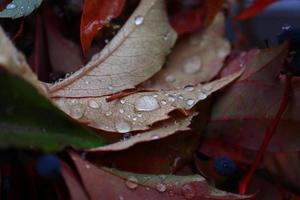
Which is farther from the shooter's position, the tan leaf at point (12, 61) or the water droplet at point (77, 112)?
the water droplet at point (77, 112)

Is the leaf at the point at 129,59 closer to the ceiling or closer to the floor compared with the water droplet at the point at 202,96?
closer to the ceiling

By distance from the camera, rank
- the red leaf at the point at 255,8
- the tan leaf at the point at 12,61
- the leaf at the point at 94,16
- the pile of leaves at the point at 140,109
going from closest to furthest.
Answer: the tan leaf at the point at 12,61 < the pile of leaves at the point at 140,109 < the leaf at the point at 94,16 < the red leaf at the point at 255,8

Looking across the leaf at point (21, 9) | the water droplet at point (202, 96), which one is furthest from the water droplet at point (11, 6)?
the water droplet at point (202, 96)

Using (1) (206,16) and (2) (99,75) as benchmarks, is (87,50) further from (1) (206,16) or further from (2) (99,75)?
(1) (206,16)

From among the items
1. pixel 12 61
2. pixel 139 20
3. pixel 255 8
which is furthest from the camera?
pixel 255 8

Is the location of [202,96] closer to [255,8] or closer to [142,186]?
[142,186]

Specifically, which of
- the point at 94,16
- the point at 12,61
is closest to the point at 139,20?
the point at 94,16

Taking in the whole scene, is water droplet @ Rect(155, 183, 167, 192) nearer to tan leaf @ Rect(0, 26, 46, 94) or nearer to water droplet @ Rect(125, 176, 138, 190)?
water droplet @ Rect(125, 176, 138, 190)

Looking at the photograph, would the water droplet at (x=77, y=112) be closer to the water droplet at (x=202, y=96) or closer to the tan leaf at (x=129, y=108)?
the tan leaf at (x=129, y=108)
